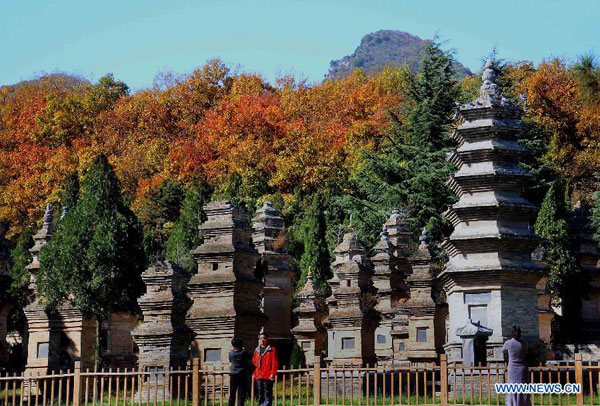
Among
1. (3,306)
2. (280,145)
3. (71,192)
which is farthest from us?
(280,145)

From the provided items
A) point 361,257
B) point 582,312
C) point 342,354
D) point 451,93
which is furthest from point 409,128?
point 342,354

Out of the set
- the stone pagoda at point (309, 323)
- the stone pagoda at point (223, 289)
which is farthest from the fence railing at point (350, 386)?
the stone pagoda at point (309, 323)

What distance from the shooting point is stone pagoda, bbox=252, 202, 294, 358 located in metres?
31.5

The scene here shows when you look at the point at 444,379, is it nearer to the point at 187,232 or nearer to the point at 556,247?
the point at 556,247

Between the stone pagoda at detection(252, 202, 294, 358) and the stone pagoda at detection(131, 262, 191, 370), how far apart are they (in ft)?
21.1

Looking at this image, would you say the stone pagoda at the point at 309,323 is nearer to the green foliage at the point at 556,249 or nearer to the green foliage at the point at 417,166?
the green foliage at the point at 417,166

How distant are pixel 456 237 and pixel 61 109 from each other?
53.4m

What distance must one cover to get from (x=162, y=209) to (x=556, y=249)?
82.2 ft

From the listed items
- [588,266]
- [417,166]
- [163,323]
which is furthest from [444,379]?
[417,166]

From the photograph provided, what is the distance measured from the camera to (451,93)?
4850 cm

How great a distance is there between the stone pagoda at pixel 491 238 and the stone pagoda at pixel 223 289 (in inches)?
194

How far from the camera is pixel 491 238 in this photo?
23562 millimetres

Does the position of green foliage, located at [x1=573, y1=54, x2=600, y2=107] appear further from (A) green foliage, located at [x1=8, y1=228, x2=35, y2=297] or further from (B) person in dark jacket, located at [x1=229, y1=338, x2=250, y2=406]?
(A) green foliage, located at [x1=8, y1=228, x2=35, y2=297]

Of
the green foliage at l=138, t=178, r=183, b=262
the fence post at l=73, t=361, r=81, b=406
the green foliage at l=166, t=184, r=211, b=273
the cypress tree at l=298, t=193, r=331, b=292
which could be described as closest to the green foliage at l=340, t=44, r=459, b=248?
the cypress tree at l=298, t=193, r=331, b=292
